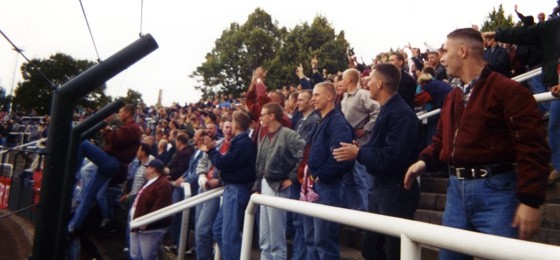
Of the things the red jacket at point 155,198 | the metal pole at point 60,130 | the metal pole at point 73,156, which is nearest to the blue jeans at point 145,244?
the red jacket at point 155,198

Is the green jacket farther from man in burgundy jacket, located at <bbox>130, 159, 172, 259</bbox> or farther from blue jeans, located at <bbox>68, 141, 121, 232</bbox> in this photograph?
blue jeans, located at <bbox>68, 141, 121, 232</bbox>

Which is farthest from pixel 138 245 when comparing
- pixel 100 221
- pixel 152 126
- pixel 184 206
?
pixel 152 126

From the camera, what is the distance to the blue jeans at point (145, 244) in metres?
6.40

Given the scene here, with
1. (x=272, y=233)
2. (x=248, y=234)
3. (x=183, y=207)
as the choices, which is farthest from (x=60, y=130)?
(x=183, y=207)

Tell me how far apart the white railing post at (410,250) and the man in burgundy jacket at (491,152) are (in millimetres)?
1042

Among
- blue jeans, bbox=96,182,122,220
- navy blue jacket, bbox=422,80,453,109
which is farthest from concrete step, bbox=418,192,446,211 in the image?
blue jeans, bbox=96,182,122,220

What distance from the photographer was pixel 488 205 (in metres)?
2.62

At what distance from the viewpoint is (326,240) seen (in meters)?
4.04

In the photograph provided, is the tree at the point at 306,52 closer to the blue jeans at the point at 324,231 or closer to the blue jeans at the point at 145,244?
the blue jeans at the point at 145,244

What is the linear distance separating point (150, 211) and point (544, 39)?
4.81m

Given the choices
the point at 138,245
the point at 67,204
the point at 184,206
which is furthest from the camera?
the point at 138,245

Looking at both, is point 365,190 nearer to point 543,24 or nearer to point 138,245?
point 543,24

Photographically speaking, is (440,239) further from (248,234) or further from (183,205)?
(183,205)

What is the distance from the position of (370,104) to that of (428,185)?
3.92 feet
